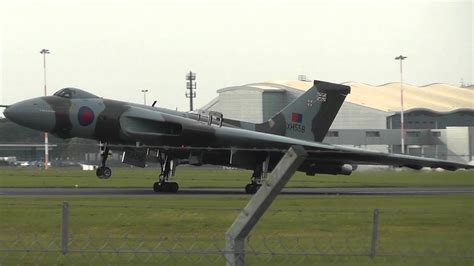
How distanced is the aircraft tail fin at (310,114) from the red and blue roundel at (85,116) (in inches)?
332

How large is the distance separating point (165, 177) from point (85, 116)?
3782 millimetres

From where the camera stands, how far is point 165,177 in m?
31.2

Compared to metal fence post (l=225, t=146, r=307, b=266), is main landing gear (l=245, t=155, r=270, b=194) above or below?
below

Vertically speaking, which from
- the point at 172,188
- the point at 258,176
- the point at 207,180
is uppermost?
the point at 258,176

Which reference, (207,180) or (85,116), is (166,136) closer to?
(85,116)

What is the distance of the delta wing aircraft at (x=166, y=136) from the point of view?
30.1 metres

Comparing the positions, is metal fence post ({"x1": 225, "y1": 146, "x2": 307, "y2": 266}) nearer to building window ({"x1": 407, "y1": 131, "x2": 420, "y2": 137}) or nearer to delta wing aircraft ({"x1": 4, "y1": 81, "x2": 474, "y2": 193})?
delta wing aircraft ({"x1": 4, "y1": 81, "x2": 474, "y2": 193})

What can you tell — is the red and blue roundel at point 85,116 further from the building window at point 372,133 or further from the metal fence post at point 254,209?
the building window at point 372,133

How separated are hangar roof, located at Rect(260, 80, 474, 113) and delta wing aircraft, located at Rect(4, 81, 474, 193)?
84.5 meters

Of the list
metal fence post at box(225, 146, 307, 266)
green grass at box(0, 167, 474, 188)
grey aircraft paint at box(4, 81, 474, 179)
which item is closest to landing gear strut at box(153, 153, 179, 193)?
grey aircraft paint at box(4, 81, 474, 179)

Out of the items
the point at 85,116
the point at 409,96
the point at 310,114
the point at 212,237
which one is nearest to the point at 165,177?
the point at 85,116

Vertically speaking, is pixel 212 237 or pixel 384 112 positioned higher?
pixel 384 112

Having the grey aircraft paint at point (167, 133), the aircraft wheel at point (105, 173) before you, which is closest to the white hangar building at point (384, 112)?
the grey aircraft paint at point (167, 133)

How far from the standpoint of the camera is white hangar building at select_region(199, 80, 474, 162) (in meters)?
104
